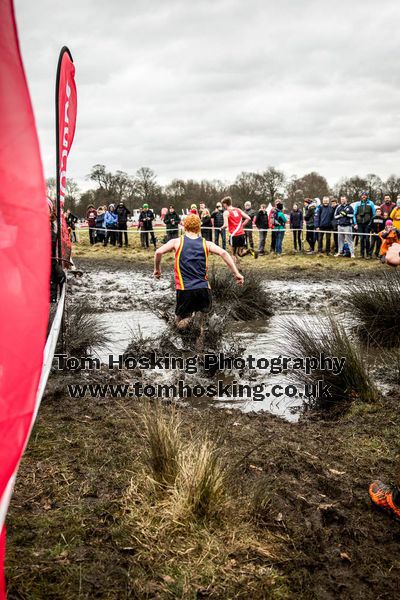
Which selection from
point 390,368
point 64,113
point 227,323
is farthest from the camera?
point 227,323

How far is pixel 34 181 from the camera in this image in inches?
62.5

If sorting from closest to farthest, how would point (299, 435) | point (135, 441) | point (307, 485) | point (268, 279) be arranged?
point (307, 485) < point (135, 441) < point (299, 435) < point (268, 279)

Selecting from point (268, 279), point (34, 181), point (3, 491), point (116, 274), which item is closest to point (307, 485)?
point (3, 491)

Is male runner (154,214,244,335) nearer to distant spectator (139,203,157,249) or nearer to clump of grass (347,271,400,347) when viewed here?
clump of grass (347,271,400,347)

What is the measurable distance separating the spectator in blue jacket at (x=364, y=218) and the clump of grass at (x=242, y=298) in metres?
8.08

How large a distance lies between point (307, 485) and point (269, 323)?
6.13 metres

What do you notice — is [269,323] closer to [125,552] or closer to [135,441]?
[135,441]

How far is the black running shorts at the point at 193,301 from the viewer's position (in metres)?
7.27

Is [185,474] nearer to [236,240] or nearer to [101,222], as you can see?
[236,240]

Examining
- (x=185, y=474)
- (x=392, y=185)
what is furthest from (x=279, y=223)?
(x=392, y=185)

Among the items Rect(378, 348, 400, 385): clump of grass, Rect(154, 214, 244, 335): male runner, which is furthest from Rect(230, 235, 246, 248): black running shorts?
Rect(378, 348, 400, 385): clump of grass

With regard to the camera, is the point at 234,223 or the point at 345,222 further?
the point at 345,222

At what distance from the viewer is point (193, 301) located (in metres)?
7.32

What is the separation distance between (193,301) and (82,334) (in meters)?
1.64
